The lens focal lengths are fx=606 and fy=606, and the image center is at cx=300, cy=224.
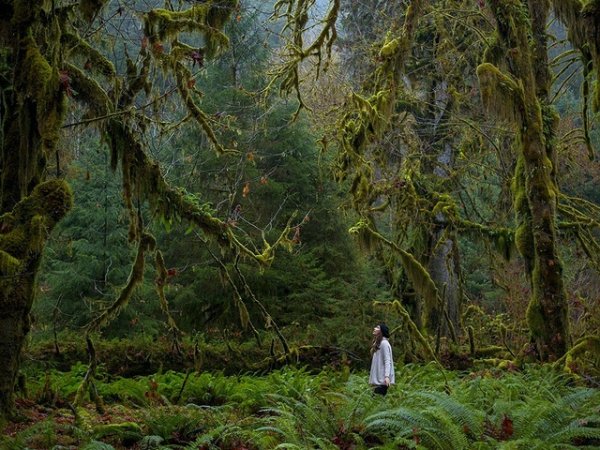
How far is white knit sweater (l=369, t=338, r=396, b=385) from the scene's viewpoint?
904 cm

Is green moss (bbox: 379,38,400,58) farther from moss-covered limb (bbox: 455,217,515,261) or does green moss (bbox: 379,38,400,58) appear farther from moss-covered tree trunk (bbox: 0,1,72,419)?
moss-covered tree trunk (bbox: 0,1,72,419)

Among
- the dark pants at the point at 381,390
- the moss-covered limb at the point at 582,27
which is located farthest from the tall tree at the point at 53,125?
the moss-covered limb at the point at 582,27

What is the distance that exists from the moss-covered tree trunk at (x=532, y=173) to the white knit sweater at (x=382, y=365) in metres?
2.19

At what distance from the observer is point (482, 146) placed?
14156mm

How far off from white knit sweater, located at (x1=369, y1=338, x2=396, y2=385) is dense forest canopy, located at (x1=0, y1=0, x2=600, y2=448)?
783 mm

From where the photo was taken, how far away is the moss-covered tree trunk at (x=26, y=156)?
5320 millimetres

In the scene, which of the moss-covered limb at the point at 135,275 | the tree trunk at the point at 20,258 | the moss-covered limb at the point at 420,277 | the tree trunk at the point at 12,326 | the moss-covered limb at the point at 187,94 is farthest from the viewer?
the moss-covered limb at the point at 420,277

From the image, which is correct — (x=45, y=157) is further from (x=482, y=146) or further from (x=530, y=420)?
(x=482, y=146)

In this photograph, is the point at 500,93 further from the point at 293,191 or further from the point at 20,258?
the point at 293,191

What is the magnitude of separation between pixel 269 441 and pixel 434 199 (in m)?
9.19

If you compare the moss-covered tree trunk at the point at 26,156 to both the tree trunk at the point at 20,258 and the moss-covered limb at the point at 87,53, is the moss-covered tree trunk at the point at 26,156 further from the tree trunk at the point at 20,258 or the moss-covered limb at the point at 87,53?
the moss-covered limb at the point at 87,53

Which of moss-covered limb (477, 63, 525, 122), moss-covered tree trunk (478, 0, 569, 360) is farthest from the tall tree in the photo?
moss-covered tree trunk (478, 0, 569, 360)

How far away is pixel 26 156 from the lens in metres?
5.92

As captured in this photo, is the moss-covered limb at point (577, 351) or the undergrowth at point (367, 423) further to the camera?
the moss-covered limb at point (577, 351)
